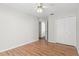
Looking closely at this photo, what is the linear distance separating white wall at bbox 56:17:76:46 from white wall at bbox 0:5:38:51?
1627 millimetres

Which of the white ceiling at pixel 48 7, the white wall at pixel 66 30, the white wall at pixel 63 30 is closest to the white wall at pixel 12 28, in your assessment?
the white ceiling at pixel 48 7

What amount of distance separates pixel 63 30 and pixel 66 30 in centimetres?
16

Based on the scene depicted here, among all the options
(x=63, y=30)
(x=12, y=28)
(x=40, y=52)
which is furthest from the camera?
(x=63, y=30)

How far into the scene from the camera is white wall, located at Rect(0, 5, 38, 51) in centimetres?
256

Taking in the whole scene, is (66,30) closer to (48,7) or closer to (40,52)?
(48,7)

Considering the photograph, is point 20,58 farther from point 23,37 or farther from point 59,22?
point 59,22

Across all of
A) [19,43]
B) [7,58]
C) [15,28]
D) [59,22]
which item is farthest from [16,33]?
[7,58]

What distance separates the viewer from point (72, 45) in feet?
11.0

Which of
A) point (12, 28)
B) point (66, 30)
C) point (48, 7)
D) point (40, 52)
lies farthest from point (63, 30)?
point (12, 28)

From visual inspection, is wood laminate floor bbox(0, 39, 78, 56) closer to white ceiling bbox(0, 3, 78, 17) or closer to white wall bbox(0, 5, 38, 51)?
white wall bbox(0, 5, 38, 51)

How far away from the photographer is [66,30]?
11.9 ft

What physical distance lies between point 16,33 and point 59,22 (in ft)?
7.09

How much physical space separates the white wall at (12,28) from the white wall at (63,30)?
144cm

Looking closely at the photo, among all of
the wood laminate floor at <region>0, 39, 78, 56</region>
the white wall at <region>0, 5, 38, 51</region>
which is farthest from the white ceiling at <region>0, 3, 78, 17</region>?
the wood laminate floor at <region>0, 39, 78, 56</region>
